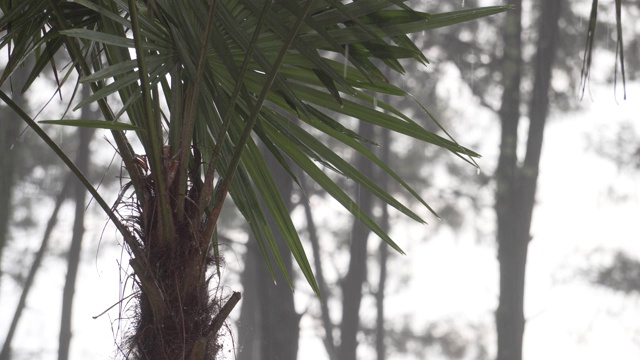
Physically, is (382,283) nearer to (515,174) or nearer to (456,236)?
(456,236)

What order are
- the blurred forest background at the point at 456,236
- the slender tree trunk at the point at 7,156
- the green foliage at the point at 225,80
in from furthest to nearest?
the slender tree trunk at the point at 7,156 → the blurred forest background at the point at 456,236 → the green foliage at the point at 225,80

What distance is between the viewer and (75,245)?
4156 millimetres

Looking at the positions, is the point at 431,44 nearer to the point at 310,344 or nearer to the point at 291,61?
the point at 310,344

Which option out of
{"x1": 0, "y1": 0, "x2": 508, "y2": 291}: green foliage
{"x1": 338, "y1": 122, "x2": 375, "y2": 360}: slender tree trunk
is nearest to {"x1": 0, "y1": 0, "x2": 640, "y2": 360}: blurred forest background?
{"x1": 338, "y1": 122, "x2": 375, "y2": 360}: slender tree trunk

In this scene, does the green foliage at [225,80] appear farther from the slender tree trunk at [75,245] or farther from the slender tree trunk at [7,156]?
the slender tree trunk at [7,156]

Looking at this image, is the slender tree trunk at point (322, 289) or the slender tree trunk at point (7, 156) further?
the slender tree trunk at point (7, 156)

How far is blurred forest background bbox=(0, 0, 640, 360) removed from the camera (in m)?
4.00

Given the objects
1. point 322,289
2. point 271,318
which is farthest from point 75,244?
point 322,289

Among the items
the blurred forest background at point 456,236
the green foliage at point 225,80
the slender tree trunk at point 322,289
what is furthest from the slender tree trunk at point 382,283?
the green foliage at point 225,80

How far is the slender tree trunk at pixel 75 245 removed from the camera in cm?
408

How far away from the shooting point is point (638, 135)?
403 cm

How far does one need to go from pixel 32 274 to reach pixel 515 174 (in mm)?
2653

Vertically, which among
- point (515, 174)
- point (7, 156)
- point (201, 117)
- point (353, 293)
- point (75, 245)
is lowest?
point (201, 117)

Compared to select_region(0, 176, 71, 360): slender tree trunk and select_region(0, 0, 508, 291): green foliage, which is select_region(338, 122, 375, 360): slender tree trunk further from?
select_region(0, 0, 508, 291): green foliage
